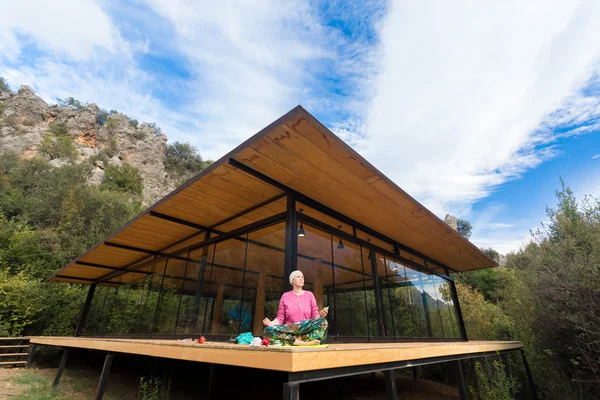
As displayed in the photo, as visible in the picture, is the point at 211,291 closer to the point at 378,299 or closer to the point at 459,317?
the point at 378,299

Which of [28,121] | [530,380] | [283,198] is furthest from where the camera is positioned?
[28,121]

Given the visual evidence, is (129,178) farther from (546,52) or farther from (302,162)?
(546,52)

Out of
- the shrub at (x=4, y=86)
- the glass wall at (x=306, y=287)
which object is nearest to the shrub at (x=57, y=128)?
the shrub at (x=4, y=86)

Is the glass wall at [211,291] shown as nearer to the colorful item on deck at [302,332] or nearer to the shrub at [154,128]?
the colorful item on deck at [302,332]

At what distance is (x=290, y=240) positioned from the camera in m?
3.65

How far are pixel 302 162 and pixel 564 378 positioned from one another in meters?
6.75

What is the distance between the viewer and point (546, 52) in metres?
8.52

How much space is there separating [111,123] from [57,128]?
5.47 meters

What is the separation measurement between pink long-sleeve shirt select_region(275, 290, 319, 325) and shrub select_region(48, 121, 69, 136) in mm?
35661

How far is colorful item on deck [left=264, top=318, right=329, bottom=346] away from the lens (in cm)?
228

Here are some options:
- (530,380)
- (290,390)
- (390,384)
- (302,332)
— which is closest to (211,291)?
(302,332)

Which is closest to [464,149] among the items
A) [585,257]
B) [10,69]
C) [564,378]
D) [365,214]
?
[585,257]

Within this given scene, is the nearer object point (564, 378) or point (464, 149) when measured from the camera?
point (564, 378)

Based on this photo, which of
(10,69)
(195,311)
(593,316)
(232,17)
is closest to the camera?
(593,316)
